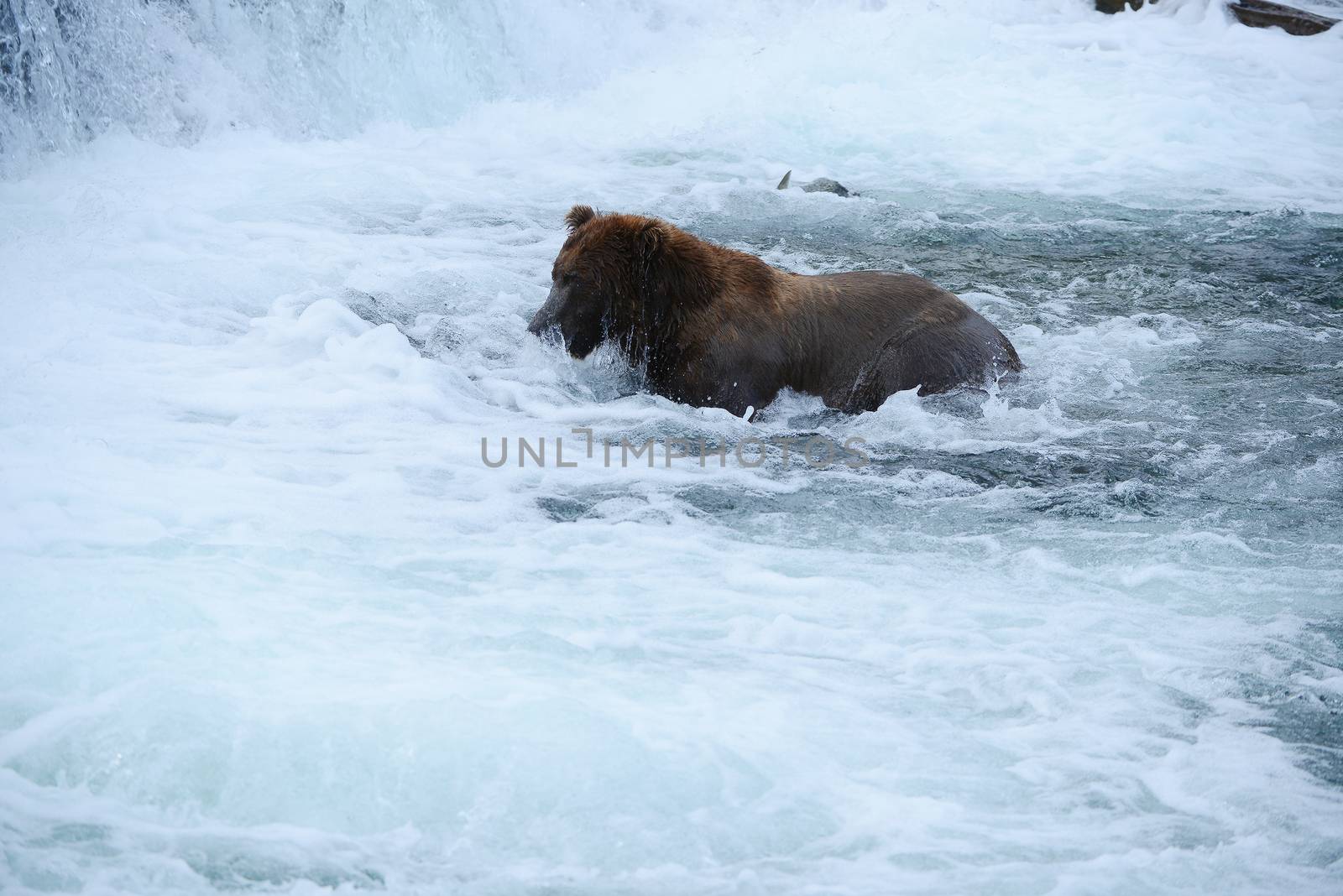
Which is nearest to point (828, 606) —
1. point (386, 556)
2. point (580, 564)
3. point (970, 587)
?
point (970, 587)

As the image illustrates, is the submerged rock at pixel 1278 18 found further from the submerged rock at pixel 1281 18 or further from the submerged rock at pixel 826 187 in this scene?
the submerged rock at pixel 826 187

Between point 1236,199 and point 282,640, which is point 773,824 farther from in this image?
point 1236,199

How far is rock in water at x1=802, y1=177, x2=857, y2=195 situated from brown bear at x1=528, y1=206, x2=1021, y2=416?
4.02m

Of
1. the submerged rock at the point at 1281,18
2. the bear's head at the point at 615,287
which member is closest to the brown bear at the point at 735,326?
the bear's head at the point at 615,287

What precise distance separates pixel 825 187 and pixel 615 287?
181 inches

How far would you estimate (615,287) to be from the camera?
19.4 ft

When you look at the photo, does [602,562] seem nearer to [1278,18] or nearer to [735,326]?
[735,326]

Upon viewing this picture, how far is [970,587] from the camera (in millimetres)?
4254

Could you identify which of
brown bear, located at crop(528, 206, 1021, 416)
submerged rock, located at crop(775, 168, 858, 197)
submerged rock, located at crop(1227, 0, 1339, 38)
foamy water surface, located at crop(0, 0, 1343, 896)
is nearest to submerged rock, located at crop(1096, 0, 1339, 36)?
submerged rock, located at crop(1227, 0, 1339, 38)

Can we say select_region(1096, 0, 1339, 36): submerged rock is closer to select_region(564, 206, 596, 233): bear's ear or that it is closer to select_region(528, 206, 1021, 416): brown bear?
select_region(528, 206, 1021, 416): brown bear

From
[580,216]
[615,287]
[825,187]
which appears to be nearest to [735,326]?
[615,287]

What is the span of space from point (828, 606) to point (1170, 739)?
112cm

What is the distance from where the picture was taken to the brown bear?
590 cm

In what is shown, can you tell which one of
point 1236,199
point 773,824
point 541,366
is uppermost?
point 1236,199
